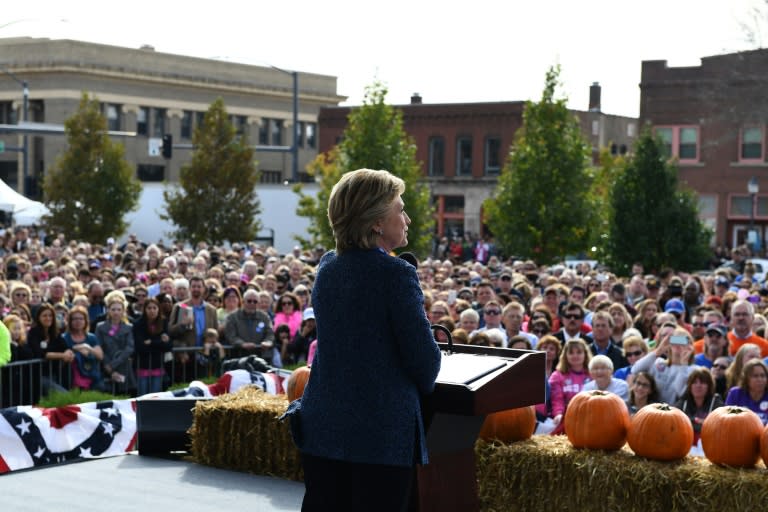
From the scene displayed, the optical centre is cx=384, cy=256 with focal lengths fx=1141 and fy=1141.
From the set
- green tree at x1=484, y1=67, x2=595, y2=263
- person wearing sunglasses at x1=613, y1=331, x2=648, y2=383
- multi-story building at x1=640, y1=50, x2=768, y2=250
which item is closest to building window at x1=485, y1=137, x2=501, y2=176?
multi-story building at x1=640, y1=50, x2=768, y2=250

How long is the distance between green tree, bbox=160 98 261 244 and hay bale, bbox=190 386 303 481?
3220 centimetres

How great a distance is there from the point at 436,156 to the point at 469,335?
53.4 m

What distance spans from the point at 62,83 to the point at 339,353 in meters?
69.7

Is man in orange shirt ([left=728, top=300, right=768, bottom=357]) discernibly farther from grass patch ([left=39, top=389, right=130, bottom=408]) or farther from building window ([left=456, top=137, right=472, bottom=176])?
building window ([left=456, top=137, right=472, bottom=176])

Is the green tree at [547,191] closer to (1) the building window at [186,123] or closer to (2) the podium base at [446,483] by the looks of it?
(2) the podium base at [446,483]

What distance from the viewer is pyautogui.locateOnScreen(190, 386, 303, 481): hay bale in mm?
8992

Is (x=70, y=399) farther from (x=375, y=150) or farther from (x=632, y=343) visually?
(x=375, y=150)

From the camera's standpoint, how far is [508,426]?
790cm

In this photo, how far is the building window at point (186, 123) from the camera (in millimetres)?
75938

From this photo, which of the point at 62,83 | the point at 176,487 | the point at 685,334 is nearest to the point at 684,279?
the point at 685,334

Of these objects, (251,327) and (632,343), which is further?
(251,327)

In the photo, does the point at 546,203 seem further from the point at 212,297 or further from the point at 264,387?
the point at 264,387

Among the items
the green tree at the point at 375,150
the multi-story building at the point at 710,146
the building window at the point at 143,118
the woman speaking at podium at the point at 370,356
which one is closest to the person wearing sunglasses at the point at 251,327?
the woman speaking at podium at the point at 370,356

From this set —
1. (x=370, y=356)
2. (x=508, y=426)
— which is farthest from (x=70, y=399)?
(x=370, y=356)
